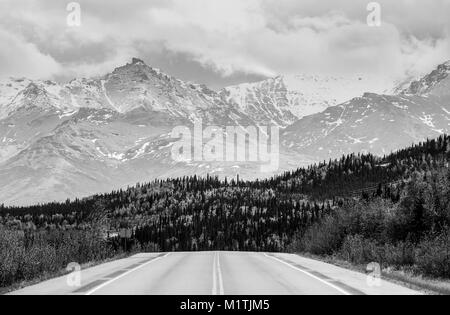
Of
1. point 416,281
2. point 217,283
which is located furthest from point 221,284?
point 416,281

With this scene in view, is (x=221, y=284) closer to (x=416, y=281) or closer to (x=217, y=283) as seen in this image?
(x=217, y=283)

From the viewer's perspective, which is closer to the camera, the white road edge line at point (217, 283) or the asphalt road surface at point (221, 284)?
the white road edge line at point (217, 283)

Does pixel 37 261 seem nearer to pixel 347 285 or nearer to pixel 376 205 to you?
pixel 347 285

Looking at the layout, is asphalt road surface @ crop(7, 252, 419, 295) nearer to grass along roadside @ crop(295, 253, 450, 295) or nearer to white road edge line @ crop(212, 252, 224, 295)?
white road edge line @ crop(212, 252, 224, 295)

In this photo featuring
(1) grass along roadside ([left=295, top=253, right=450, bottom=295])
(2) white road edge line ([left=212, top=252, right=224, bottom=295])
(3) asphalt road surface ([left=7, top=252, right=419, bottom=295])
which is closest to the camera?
(2) white road edge line ([left=212, top=252, right=224, bottom=295])

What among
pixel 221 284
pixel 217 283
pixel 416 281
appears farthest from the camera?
pixel 416 281

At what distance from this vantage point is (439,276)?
27094 millimetres

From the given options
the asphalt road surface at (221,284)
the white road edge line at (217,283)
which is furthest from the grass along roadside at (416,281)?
the white road edge line at (217,283)

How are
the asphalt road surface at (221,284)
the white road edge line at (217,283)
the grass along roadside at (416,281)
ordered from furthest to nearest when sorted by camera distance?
the grass along roadside at (416,281)
the asphalt road surface at (221,284)
the white road edge line at (217,283)

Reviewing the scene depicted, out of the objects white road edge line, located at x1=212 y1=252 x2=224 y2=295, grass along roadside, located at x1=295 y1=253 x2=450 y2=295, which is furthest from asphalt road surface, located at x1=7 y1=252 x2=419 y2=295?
grass along roadside, located at x1=295 y1=253 x2=450 y2=295

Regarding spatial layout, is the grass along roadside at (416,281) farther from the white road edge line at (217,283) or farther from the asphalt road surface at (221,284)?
the white road edge line at (217,283)

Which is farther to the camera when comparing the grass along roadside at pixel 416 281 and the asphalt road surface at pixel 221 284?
the grass along roadside at pixel 416 281

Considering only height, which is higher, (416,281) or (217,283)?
(217,283)

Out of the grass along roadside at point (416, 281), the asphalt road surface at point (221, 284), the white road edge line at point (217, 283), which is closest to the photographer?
the white road edge line at point (217, 283)
